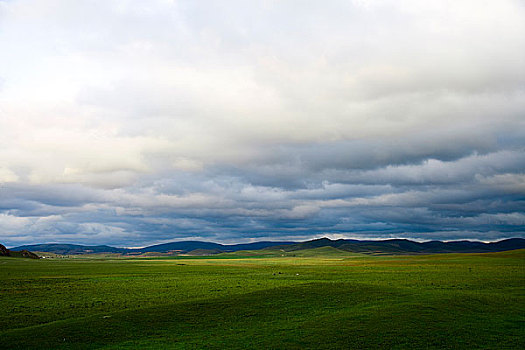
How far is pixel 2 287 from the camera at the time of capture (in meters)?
64.6

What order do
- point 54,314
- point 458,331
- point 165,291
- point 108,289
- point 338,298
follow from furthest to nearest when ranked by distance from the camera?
point 108,289
point 165,291
point 338,298
point 54,314
point 458,331

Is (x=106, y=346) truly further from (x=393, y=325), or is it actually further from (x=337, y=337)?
(x=393, y=325)

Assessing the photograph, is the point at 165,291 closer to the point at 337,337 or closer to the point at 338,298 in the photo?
the point at 338,298

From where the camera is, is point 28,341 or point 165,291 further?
point 165,291

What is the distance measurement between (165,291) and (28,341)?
99.8ft

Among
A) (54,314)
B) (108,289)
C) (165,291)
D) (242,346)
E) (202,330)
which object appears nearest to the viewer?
(242,346)

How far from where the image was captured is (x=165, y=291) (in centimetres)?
5803

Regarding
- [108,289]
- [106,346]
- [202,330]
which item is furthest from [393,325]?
[108,289]

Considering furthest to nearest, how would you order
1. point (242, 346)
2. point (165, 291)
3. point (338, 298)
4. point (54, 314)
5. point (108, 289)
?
1. point (108, 289)
2. point (165, 291)
3. point (338, 298)
4. point (54, 314)
5. point (242, 346)

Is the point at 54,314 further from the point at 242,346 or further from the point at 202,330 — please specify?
the point at 242,346

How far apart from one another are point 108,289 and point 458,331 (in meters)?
49.9

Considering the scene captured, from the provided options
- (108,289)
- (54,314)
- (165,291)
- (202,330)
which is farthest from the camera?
(108,289)

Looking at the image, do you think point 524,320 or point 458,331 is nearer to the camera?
point 458,331

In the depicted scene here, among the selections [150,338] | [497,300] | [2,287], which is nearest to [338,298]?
[497,300]
